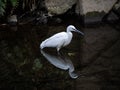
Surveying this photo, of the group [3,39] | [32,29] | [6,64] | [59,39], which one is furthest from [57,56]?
[32,29]

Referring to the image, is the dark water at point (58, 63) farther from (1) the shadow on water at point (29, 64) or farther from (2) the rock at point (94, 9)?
(2) the rock at point (94, 9)

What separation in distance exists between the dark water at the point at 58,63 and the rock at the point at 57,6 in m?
1.56

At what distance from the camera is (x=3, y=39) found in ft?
37.4

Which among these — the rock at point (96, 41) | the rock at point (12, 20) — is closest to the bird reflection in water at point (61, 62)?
the rock at point (96, 41)

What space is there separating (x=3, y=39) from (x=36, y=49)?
57.8 inches

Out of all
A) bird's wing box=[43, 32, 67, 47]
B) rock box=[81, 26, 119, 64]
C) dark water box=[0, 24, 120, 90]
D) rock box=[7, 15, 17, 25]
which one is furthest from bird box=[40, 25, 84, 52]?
rock box=[7, 15, 17, 25]

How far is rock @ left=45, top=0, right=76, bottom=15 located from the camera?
13.6 meters

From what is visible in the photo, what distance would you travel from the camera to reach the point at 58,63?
934 centimetres

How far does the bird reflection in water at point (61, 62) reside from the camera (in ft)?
29.1

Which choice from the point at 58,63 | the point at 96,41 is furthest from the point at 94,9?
the point at 58,63

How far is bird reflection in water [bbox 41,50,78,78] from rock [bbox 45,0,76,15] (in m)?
3.61

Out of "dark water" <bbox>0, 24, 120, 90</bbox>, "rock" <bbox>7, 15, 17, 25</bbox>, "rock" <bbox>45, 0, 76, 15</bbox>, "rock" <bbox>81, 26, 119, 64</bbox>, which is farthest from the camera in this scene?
A: "rock" <bbox>45, 0, 76, 15</bbox>

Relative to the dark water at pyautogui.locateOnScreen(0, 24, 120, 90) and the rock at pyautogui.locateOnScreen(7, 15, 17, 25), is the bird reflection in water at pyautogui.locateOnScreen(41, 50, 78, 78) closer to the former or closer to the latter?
the dark water at pyautogui.locateOnScreen(0, 24, 120, 90)

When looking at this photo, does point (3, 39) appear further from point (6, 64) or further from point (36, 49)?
point (6, 64)
